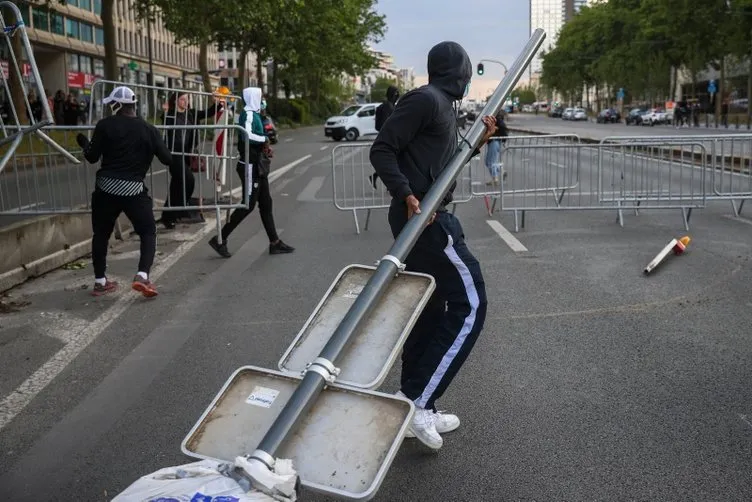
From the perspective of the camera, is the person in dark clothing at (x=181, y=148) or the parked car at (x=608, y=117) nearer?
the person in dark clothing at (x=181, y=148)

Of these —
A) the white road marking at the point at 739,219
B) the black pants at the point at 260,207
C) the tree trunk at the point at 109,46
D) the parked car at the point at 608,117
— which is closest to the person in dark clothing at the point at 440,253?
the black pants at the point at 260,207

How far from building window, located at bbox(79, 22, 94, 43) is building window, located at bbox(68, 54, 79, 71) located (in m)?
1.85

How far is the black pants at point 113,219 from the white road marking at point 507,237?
13.5 feet

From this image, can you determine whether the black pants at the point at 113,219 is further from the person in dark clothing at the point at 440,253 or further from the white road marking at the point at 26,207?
the person in dark clothing at the point at 440,253

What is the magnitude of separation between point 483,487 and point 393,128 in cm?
160

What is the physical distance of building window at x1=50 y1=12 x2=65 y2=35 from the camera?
56.5 m

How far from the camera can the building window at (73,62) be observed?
61.3 meters

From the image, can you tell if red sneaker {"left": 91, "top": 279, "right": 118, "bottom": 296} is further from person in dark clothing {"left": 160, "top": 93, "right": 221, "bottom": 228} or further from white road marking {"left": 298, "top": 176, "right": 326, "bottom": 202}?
white road marking {"left": 298, "top": 176, "right": 326, "bottom": 202}

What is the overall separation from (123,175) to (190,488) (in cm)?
539

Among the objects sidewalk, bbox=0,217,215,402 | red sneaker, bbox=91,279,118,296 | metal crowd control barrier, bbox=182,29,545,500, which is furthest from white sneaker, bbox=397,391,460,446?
red sneaker, bbox=91,279,118,296

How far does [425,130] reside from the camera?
4.00m

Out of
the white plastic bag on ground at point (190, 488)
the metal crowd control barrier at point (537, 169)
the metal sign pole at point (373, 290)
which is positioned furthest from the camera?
the metal crowd control barrier at point (537, 169)

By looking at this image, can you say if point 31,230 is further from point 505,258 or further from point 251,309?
point 505,258

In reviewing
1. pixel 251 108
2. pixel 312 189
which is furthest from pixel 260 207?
pixel 312 189
